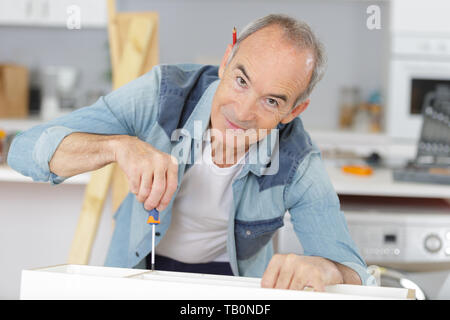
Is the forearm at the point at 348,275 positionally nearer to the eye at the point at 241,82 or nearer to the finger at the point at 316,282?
the finger at the point at 316,282

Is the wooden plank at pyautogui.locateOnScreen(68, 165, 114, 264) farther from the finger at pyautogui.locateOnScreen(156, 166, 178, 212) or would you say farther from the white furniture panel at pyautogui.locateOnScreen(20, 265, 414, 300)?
the white furniture panel at pyautogui.locateOnScreen(20, 265, 414, 300)

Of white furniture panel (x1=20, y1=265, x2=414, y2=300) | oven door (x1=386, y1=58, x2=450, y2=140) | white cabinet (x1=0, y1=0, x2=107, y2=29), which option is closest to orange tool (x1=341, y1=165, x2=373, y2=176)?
white furniture panel (x1=20, y1=265, x2=414, y2=300)

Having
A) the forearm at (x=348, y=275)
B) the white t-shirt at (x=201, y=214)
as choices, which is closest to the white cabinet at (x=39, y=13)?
the white t-shirt at (x=201, y=214)

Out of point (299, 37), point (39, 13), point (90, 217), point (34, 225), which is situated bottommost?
point (34, 225)

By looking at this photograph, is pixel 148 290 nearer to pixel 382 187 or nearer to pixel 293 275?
pixel 293 275

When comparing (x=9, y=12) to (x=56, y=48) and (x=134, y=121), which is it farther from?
(x=134, y=121)

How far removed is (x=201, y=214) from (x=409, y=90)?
1.96 m

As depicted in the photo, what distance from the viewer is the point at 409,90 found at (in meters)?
2.49

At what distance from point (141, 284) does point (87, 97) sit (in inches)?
97.7

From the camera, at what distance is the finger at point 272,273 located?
0.54 metres

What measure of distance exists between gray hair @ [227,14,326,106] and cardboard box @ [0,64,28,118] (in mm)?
2054

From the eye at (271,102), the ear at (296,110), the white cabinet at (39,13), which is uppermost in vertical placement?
the white cabinet at (39,13)

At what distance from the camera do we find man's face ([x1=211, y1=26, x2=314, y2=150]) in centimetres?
61

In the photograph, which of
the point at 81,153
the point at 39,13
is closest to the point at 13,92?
the point at 39,13
